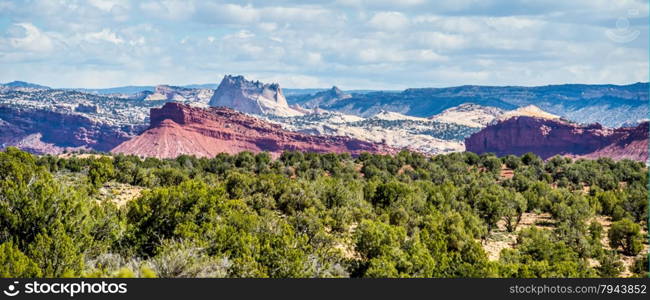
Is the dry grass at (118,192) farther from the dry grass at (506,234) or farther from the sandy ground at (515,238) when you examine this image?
the sandy ground at (515,238)

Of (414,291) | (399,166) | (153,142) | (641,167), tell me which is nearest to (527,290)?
(414,291)

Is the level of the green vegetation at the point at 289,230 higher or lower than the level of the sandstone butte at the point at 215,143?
higher

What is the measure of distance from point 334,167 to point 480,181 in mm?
21940

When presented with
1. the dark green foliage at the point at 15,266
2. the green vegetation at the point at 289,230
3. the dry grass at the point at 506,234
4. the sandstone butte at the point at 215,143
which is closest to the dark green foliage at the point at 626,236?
the green vegetation at the point at 289,230

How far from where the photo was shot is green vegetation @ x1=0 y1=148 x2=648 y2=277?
2319 cm

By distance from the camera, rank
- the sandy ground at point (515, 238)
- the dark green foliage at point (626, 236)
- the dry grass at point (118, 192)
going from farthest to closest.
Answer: the dry grass at point (118, 192) → the dark green foliage at point (626, 236) → the sandy ground at point (515, 238)

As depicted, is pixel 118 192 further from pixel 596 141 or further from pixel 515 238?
pixel 596 141

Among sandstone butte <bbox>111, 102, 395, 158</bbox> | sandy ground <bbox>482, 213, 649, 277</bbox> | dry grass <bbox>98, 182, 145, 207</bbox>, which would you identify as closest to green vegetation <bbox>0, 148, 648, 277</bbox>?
sandy ground <bbox>482, 213, 649, 277</bbox>

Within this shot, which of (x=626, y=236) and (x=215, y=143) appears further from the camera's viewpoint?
(x=215, y=143)

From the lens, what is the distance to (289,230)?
90.1ft

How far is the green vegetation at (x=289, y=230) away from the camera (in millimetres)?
23188

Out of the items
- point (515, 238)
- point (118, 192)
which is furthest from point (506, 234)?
point (118, 192)

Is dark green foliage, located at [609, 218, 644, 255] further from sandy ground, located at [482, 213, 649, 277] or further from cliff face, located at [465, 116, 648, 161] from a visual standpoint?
cliff face, located at [465, 116, 648, 161]

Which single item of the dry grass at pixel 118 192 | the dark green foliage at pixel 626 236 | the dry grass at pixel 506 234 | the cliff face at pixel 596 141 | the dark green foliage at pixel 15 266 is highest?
the dark green foliage at pixel 15 266
